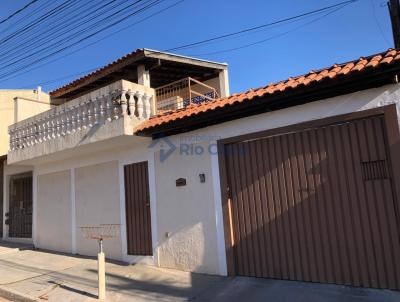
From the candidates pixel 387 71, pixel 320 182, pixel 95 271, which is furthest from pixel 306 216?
pixel 95 271

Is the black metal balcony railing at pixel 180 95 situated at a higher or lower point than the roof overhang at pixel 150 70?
lower

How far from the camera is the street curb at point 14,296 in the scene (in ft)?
20.5

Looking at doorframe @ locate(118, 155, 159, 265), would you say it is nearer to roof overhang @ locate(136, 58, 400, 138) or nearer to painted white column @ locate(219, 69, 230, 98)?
roof overhang @ locate(136, 58, 400, 138)

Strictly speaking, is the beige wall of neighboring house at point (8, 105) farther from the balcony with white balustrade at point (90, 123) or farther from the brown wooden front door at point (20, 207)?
the balcony with white balustrade at point (90, 123)

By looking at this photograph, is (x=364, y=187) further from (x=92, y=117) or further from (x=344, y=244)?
(x=92, y=117)

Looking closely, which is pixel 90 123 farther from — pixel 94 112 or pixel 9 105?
pixel 9 105

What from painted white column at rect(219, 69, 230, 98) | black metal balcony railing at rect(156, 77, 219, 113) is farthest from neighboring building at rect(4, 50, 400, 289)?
painted white column at rect(219, 69, 230, 98)

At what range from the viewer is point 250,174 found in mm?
6473

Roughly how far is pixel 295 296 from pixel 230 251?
1550mm

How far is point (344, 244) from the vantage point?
539 centimetres

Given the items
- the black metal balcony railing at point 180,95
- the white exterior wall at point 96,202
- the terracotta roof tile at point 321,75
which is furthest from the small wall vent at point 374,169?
the black metal balcony railing at point 180,95

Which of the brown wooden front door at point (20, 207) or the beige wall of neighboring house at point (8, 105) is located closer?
the brown wooden front door at point (20, 207)

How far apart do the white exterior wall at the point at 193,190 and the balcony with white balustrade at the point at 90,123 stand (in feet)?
1.80

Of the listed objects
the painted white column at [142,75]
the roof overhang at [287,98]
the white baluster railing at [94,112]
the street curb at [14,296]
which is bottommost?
the street curb at [14,296]
